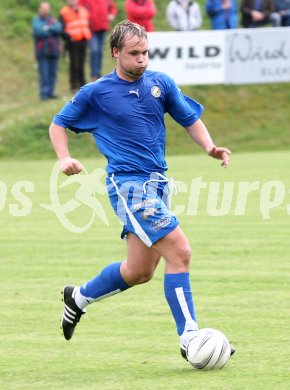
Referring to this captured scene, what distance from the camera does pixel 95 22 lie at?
72.4 ft

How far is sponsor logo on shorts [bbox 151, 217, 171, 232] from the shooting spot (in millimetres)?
6383

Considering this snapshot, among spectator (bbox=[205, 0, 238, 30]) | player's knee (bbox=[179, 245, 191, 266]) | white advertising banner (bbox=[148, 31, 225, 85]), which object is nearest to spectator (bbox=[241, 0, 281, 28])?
spectator (bbox=[205, 0, 238, 30])

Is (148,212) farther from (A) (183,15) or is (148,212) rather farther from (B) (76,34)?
(A) (183,15)

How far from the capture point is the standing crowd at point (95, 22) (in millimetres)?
21672

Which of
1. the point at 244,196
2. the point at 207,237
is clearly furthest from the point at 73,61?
the point at 207,237

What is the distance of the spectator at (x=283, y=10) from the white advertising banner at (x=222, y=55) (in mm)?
1338

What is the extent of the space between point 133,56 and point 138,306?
242 centimetres

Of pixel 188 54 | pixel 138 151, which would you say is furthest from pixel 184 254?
pixel 188 54

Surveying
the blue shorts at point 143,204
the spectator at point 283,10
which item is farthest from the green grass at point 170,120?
the blue shorts at point 143,204

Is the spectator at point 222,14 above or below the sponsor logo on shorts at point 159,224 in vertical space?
below

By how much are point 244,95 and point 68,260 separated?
44.6 feet

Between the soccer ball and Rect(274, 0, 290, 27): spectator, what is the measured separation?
17.9 metres

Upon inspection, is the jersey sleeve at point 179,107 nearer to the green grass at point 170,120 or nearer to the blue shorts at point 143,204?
the blue shorts at point 143,204

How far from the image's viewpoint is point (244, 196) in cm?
1494
